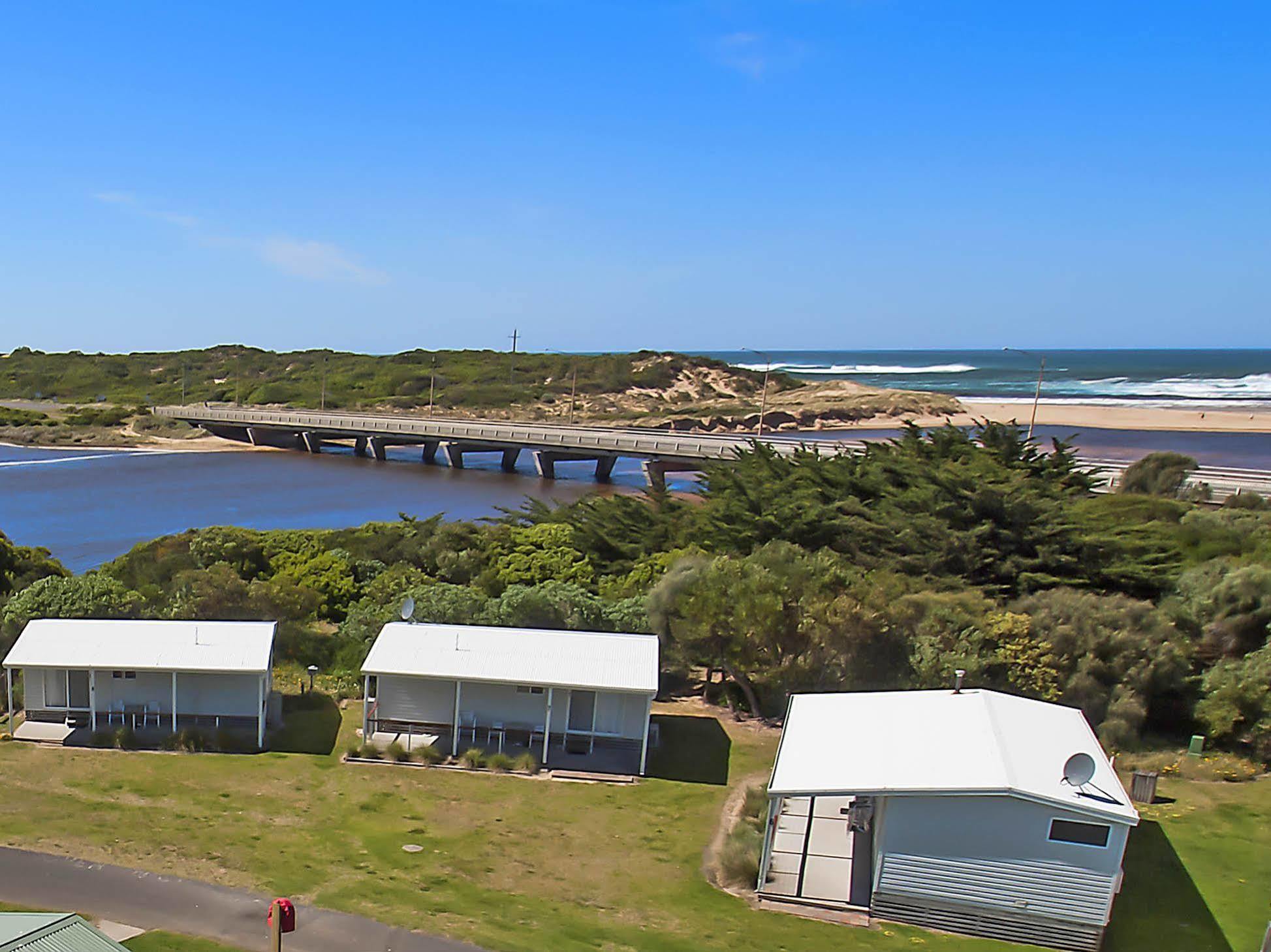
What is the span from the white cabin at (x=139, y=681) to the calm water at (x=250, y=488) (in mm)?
22739

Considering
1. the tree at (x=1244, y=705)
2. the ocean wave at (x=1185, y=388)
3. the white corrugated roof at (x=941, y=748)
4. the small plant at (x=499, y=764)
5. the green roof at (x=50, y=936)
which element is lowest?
the small plant at (x=499, y=764)

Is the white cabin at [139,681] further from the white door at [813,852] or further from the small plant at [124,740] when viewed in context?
the white door at [813,852]

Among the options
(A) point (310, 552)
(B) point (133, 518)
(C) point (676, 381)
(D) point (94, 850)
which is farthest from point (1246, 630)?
(C) point (676, 381)

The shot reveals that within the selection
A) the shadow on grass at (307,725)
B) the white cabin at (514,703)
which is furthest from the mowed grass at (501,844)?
the white cabin at (514,703)

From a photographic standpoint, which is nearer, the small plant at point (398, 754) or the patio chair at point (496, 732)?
the small plant at point (398, 754)

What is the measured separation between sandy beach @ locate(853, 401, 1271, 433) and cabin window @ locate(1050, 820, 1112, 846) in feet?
304

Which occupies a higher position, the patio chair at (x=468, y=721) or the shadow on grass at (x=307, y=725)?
the patio chair at (x=468, y=721)

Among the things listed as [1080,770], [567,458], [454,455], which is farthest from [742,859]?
[454,455]

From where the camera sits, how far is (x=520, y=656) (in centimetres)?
1970

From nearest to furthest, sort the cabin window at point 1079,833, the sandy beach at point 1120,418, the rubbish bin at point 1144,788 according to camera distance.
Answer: the cabin window at point 1079,833 < the rubbish bin at point 1144,788 < the sandy beach at point 1120,418

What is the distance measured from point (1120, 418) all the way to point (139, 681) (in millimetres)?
113941

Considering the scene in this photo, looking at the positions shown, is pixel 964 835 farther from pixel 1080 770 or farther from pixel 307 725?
pixel 307 725

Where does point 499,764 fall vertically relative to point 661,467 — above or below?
below

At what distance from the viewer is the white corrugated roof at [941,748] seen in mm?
13250
